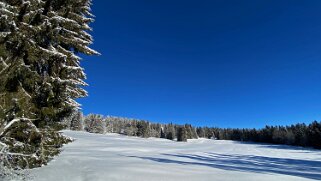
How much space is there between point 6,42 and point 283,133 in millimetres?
97437

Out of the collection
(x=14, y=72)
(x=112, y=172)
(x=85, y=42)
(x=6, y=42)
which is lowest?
(x=112, y=172)

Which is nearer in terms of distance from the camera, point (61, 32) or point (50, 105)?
point (50, 105)

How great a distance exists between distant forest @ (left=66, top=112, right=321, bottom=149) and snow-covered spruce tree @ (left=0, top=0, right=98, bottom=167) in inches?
2394

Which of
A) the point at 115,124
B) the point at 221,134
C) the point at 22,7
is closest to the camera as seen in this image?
the point at 22,7

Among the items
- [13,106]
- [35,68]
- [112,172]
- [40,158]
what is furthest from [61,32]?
[112,172]

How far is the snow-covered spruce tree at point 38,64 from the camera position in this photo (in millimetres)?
9367

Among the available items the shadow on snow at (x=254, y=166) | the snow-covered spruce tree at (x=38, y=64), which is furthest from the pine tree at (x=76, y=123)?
the snow-covered spruce tree at (x=38, y=64)

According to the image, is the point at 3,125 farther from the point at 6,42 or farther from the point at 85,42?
Result: the point at 85,42

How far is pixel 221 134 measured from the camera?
13025 centimetres

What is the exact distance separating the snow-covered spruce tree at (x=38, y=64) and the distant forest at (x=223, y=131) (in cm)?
6080

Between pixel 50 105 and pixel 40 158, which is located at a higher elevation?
pixel 50 105

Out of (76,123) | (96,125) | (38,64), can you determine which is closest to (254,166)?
(38,64)

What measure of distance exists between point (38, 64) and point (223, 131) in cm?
12687

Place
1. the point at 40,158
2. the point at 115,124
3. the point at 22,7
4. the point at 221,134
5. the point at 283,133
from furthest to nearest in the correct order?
the point at 115,124, the point at 221,134, the point at 283,133, the point at 40,158, the point at 22,7
